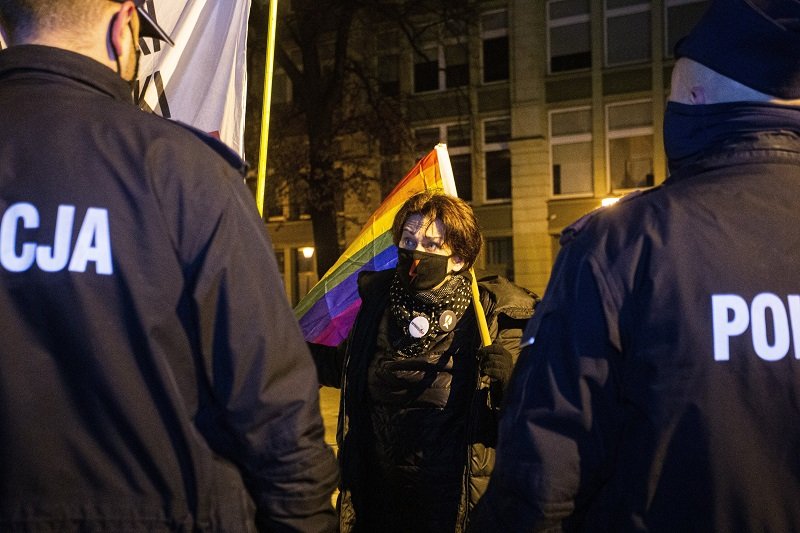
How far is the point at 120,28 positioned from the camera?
1518 mm

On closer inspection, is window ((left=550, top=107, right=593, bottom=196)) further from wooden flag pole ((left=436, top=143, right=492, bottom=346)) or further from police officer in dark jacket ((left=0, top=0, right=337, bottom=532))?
police officer in dark jacket ((left=0, top=0, right=337, bottom=532))

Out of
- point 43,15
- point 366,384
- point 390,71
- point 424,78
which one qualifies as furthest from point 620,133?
point 43,15

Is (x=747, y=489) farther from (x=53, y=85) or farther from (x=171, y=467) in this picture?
(x=53, y=85)

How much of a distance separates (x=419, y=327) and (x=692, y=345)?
1719 mm

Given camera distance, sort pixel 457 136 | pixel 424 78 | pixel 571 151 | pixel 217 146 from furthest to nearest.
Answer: pixel 424 78 < pixel 457 136 < pixel 571 151 < pixel 217 146

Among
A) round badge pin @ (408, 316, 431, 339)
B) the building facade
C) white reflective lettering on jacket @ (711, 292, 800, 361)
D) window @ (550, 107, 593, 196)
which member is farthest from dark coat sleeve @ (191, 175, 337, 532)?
window @ (550, 107, 593, 196)

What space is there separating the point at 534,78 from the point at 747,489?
1906cm

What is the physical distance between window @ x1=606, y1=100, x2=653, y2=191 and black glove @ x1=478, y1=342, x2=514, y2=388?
54.5 feet

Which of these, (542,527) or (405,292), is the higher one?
(405,292)

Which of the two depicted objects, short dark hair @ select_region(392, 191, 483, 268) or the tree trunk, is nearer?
short dark hair @ select_region(392, 191, 483, 268)

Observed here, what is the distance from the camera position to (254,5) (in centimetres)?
1482

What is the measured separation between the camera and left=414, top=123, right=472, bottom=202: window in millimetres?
20594

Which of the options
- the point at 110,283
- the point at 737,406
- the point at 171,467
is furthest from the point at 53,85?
the point at 737,406

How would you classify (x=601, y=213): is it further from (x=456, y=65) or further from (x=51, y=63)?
(x=456, y=65)
